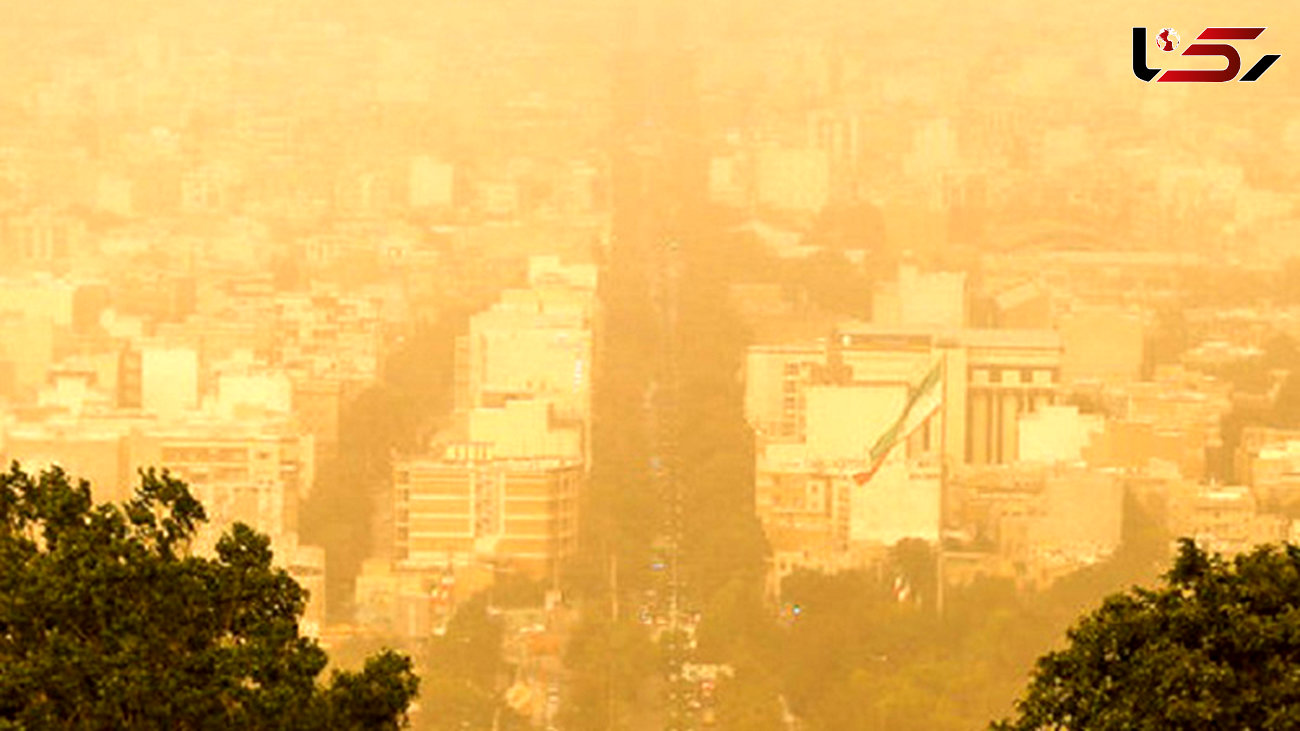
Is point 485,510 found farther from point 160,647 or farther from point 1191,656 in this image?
point 1191,656

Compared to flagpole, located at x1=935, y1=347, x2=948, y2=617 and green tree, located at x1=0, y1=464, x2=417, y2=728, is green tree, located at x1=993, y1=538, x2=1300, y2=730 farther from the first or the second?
flagpole, located at x1=935, y1=347, x2=948, y2=617

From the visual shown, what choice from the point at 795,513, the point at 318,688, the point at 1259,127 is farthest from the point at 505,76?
the point at 318,688

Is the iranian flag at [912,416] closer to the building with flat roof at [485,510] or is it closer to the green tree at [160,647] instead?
the building with flat roof at [485,510]

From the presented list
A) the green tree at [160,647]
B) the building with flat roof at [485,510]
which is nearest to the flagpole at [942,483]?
the building with flat roof at [485,510]

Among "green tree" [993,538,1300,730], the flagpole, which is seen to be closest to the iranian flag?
the flagpole

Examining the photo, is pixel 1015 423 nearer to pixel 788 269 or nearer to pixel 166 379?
pixel 788 269

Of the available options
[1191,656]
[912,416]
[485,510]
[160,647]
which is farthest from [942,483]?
[1191,656]

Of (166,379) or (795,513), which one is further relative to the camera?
(166,379)
